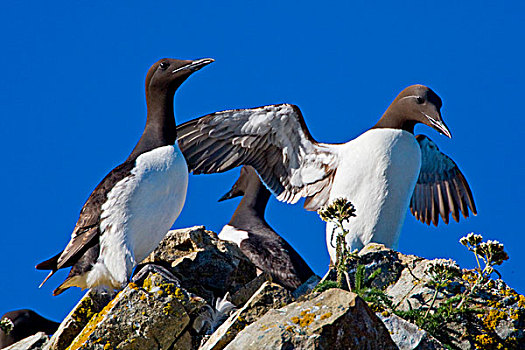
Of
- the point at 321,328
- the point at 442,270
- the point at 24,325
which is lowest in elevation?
the point at 321,328

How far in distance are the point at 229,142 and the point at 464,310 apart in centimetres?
531

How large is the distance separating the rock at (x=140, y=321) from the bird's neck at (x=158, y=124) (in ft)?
8.74

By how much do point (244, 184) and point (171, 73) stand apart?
4686mm

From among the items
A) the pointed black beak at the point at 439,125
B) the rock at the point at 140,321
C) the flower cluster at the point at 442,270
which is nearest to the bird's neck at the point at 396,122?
the pointed black beak at the point at 439,125

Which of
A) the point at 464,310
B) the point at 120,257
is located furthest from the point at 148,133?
the point at 464,310

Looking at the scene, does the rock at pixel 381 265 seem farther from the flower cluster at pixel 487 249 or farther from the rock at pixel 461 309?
the flower cluster at pixel 487 249

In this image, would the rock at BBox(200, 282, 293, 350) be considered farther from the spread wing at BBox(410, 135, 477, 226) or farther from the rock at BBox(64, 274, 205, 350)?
the spread wing at BBox(410, 135, 477, 226)

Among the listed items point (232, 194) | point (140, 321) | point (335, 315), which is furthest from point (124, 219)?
point (232, 194)

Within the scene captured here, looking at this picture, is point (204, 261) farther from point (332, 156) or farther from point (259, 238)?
point (259, 238)

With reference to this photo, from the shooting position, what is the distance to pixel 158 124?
888cm

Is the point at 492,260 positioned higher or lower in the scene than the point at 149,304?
higher

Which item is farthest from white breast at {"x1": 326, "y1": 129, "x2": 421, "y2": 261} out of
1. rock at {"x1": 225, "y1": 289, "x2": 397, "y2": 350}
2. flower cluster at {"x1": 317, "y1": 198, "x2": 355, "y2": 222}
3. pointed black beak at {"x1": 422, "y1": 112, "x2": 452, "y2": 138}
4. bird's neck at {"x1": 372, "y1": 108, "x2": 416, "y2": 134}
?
rock at {"x1": 225, "y1": 289, "x2": 397, "y2": 350}

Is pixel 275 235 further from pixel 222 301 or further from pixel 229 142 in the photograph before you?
pixel 222 301

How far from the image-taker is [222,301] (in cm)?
739
